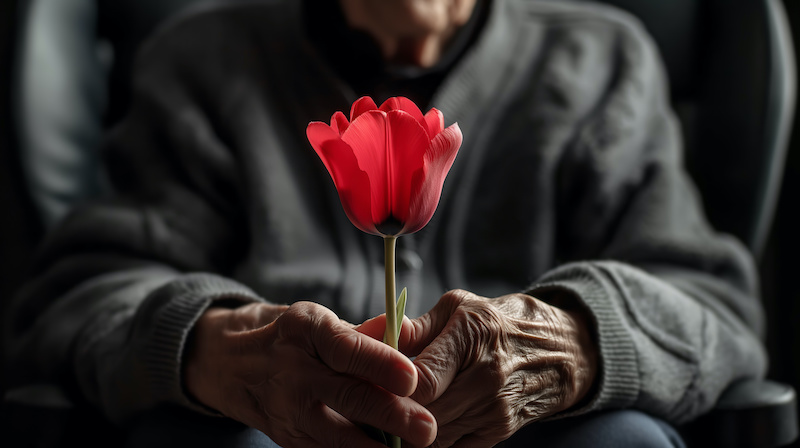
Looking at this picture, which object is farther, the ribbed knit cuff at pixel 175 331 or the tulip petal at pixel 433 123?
the ribbed knit cuff at pixel 175 331

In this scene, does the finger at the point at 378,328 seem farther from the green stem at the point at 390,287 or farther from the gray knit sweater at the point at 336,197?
the gray knit sweater at the point at 336,197

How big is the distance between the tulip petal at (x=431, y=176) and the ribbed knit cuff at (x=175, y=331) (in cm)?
24

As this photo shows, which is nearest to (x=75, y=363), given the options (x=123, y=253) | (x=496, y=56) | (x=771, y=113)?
(x=123, y=253)

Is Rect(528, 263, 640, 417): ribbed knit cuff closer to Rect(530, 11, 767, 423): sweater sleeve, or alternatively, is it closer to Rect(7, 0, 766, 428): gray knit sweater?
Rect(530, 11, 767, 423): sweater sleeve

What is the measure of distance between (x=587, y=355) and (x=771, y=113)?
580 mm

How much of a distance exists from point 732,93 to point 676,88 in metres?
0.11

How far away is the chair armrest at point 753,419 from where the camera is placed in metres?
0.57

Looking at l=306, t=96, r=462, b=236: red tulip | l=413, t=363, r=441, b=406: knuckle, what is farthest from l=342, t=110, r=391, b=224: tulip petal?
l=413, t=363, r=441, b=406: knuckle

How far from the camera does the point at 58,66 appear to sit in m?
0.91

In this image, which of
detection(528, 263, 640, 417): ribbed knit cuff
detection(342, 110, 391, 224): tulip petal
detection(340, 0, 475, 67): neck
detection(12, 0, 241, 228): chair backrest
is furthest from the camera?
detection(12, 0, 241, 228): chair backrest

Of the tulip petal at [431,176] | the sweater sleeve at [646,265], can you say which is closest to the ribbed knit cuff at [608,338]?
the sweater sleeve at [646,265]

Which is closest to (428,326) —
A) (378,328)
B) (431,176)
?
(378,328)

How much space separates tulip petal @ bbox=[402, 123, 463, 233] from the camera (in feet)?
1.08

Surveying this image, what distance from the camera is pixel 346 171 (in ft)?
1.09
